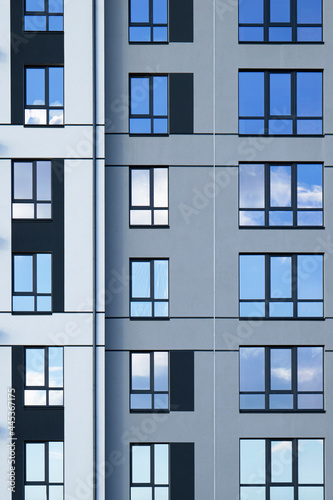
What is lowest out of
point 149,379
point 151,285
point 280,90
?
point 149,379

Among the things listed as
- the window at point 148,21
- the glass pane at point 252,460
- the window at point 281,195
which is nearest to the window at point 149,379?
the glass pane at point 252,460

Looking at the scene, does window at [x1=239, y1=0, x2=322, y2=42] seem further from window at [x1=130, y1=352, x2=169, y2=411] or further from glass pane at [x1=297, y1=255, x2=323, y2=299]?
window at [x1=130, y1=352, x2=169, y2=411]

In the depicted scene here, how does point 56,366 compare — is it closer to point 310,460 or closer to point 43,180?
point 43,180

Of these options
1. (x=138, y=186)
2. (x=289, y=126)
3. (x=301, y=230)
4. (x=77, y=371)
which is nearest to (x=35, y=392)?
(x=77, y=371)

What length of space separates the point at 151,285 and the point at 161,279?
0.28 meters

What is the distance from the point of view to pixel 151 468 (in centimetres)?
970

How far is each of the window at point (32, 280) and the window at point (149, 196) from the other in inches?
89.6

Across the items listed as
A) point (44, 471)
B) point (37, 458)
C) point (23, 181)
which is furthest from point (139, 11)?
point (44, 471)

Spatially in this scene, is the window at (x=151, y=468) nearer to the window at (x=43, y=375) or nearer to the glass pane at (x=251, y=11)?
the window at (x=43, y=375)

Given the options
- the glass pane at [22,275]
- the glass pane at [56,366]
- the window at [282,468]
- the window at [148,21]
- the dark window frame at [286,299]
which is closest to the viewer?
the glass pane at [56,366]

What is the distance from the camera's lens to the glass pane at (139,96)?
32.6ft

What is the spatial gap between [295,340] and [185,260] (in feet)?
10.4

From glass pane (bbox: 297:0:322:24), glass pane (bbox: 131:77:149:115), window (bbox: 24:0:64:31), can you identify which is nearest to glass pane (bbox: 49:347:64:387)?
glass pane (bbox: 131:77:149:115)

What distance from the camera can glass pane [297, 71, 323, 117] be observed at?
32.8ft
